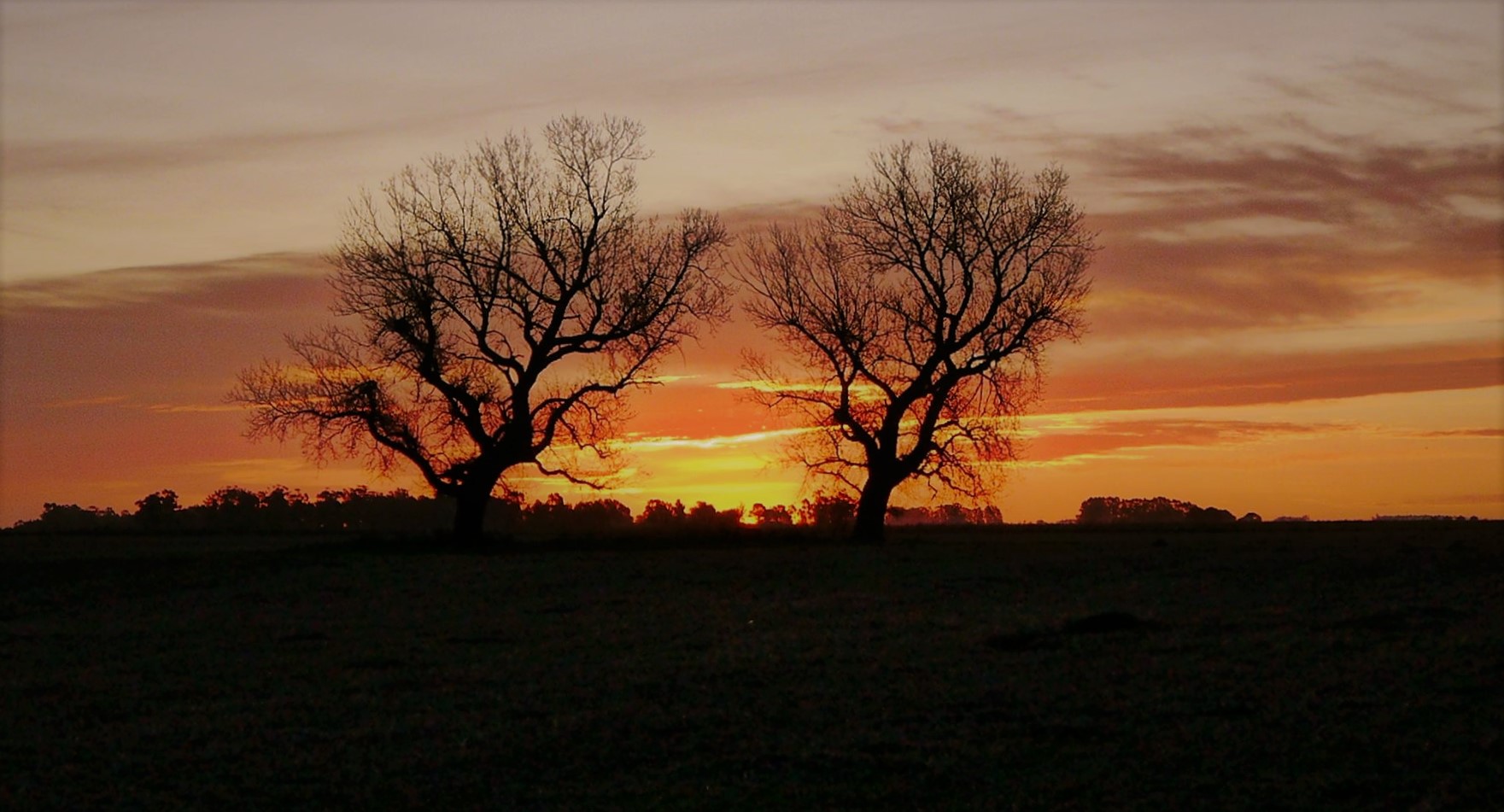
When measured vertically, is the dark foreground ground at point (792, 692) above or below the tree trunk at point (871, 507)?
below

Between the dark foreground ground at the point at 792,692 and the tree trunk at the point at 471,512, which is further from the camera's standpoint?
the tree trunk at the point at 471,512

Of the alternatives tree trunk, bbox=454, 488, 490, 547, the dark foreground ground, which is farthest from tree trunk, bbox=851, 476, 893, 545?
the dark foreground ground

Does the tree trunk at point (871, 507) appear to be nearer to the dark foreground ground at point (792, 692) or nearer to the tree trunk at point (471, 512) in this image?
the tree trunk at point (471, 512)

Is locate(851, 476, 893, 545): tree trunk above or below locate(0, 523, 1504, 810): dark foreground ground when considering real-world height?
above

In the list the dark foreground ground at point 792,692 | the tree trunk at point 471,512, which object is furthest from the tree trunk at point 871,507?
the dark foreground ground at point 792,692

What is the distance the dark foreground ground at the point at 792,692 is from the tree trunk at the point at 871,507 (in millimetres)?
14615

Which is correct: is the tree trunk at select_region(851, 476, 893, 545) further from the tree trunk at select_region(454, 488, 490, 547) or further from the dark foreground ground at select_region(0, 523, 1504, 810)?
the dark foreground ground at select_region(0, 523, 1504, 810)

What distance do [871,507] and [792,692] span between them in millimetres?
27454

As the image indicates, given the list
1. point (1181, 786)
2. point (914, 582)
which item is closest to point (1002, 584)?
point (914, 582)

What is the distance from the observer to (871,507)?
44.0 m

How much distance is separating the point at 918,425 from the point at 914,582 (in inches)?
635

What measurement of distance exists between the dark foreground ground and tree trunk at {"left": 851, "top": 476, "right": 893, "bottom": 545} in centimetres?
1462

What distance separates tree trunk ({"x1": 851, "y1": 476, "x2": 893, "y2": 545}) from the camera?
43.9 m

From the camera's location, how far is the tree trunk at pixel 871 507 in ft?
144
